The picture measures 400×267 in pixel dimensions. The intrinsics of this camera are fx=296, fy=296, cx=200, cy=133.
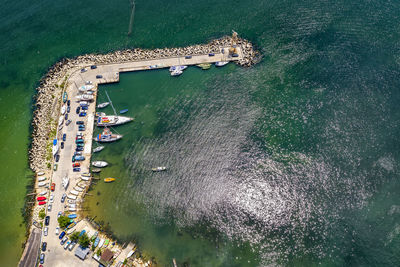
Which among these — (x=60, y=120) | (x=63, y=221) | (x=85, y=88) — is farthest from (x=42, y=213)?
(x=85, y=88)

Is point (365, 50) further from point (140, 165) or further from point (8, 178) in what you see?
point (8, 178)

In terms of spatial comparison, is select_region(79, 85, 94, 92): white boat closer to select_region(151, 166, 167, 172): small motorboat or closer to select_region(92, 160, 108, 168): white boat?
select_region(92, 160, 108, 168): white boat

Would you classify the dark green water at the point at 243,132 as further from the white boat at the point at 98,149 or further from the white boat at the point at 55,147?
the white boat at the point at 55,147

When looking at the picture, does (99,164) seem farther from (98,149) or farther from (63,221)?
(63,221)

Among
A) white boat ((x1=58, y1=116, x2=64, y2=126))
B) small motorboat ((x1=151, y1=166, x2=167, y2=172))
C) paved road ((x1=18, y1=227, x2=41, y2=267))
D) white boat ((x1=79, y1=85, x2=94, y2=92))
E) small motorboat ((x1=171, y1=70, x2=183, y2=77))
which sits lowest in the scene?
paved road ((x1=18, y1=227, x2=41, y2=267))

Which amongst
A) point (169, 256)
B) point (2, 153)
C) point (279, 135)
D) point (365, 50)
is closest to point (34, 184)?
point (2, 153)

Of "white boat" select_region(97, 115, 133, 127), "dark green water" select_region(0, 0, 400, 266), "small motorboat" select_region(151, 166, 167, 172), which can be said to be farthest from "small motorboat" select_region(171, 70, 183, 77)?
"small motorboat" select_region(151, 166, 167, 172)
